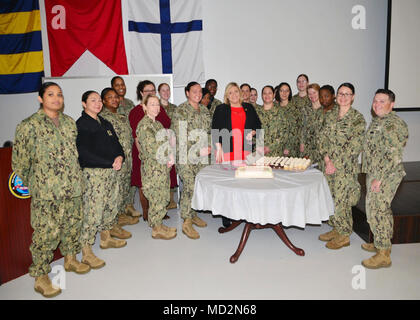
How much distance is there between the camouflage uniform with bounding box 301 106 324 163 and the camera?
4.11 metres

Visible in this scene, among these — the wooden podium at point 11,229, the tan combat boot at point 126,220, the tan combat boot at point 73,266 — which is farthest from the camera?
the tan combat boot at point 126,220

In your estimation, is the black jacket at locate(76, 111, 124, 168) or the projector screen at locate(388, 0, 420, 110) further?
the projector screen at locate(388, 0, 420, 110)

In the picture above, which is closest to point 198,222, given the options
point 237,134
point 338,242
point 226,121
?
point 237,134

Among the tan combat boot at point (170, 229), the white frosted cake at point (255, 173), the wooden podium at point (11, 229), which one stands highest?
the white frosted cake at point (255, 173)

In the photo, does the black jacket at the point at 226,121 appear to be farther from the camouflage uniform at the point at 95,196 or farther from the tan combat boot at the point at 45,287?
the tan combat boot at the point at 45,287

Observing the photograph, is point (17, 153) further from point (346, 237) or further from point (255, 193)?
point (346, 237)

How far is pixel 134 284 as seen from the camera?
9.08 ft

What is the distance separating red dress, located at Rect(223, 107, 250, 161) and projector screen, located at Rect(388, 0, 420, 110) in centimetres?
384

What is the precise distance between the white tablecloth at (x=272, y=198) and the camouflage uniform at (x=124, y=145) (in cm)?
125

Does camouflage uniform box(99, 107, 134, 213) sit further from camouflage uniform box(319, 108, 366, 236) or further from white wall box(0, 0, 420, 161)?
white wall box(0, 0, 420, 161)

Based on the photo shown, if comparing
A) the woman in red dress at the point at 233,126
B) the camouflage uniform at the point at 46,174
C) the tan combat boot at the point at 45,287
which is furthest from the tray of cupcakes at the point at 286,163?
the tan combat boot at the point at 45,287

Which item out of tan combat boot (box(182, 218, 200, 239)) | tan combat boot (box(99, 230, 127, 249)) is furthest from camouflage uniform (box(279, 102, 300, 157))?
tan combat boot (box(99, 230, 127, 249))

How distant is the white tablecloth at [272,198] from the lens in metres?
2.56

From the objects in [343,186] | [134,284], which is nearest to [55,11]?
[134,284]
